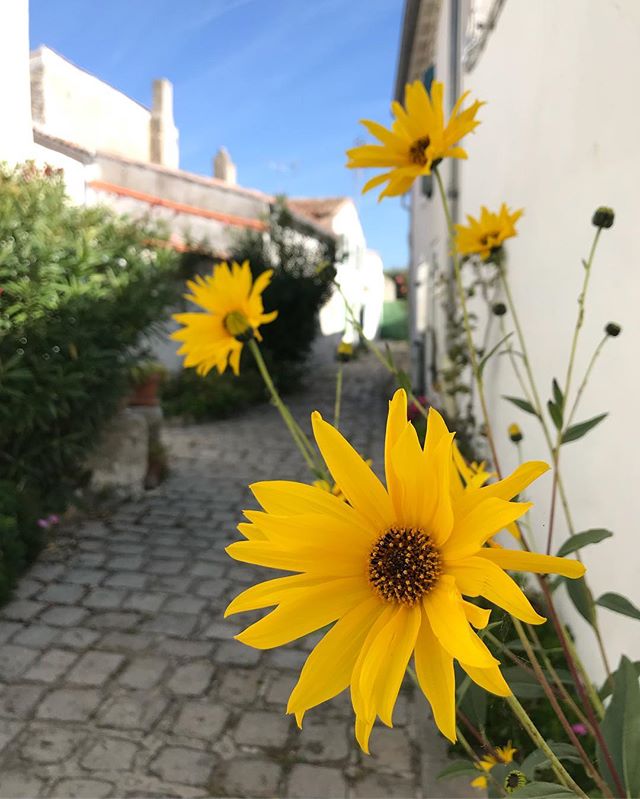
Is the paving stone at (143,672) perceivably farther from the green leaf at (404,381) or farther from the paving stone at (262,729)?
the green leaf at (404,381)

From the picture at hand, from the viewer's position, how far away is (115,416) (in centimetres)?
481

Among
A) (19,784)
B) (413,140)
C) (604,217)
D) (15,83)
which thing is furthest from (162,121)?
(19,784)

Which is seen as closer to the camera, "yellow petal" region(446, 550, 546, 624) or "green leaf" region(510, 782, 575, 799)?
"yellow petal" region(446, 550, 546, 624)

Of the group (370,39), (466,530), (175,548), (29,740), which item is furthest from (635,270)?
(175,548)

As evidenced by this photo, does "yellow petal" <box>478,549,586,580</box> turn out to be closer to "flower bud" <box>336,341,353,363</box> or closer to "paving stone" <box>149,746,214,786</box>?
"flower bud" <box>336,341,353,363</box>

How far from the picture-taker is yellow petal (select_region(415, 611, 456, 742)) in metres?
0.65

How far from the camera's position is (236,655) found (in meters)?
2.76

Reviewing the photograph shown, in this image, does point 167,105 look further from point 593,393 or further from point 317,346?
point 317,346

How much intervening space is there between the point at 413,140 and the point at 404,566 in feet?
3.49

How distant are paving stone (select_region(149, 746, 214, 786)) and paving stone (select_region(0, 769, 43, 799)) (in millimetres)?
346

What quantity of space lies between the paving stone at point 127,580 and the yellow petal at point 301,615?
2907mm

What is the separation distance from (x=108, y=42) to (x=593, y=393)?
1.72 metres

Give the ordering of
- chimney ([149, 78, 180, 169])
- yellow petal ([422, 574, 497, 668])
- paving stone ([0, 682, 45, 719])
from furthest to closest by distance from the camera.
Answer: paving stone ([0, 682, 45, 719]) → chimney ([149, 78, 180, 169]) → yellow petal ([422, 574, 497, 668])

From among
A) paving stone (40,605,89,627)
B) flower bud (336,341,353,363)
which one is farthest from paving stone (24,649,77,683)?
flower bud (336,341,353,363)
